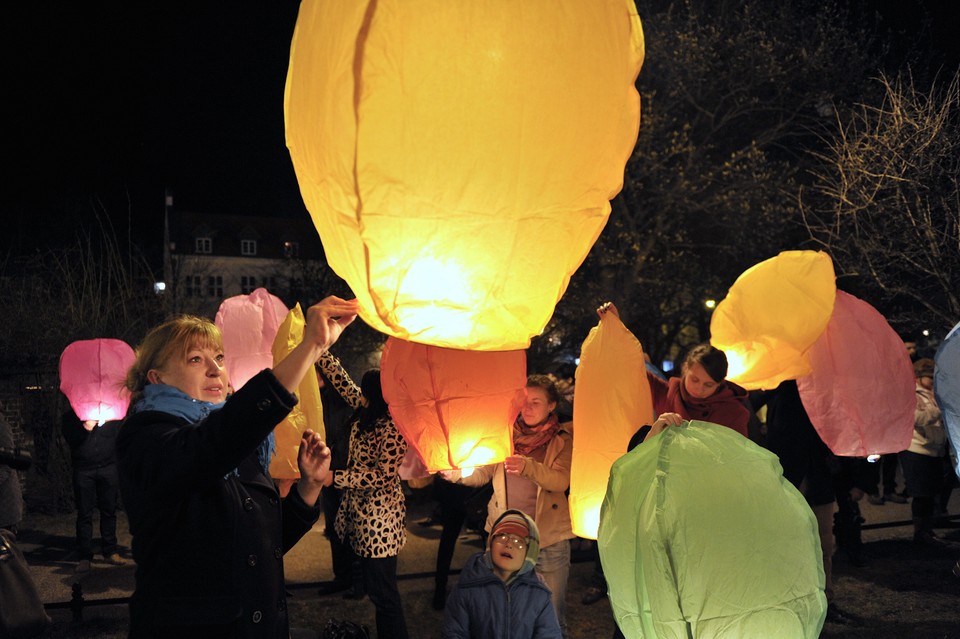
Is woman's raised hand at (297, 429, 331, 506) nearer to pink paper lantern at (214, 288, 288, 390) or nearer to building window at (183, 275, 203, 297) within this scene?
pink paper lantern at (214, 288, 288, 390)

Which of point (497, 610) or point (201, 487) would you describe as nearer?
point (201, 487)

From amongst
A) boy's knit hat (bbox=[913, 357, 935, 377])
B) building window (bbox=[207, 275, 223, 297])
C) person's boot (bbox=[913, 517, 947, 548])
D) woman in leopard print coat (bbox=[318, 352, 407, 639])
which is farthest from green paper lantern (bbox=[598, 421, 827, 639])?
building window (bbox=[207, 275, 223, 297])

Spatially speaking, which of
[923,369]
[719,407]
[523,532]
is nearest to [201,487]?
[523,532]

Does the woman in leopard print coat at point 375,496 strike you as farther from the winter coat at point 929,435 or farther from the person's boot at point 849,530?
the winter coat at point 929,435

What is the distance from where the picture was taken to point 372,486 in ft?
16.6

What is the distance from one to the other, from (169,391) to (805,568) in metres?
1.89

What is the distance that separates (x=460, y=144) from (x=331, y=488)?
17.1ft

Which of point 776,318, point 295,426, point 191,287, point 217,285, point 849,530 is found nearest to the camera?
point 295,426

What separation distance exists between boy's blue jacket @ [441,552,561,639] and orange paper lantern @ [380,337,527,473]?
0.91 metres

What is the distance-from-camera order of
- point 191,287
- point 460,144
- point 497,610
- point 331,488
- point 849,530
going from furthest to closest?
point 191,287
point 849,530
point 331,488
point 497,610
point 460,144

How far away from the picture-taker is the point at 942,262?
27.2ft

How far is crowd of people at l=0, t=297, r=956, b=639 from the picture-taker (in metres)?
2.04

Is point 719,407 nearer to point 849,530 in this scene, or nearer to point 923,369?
point 849,530

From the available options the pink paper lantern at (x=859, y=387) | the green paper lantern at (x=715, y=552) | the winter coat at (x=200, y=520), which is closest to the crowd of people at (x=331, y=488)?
the winter coat at (x=200, y=520)
